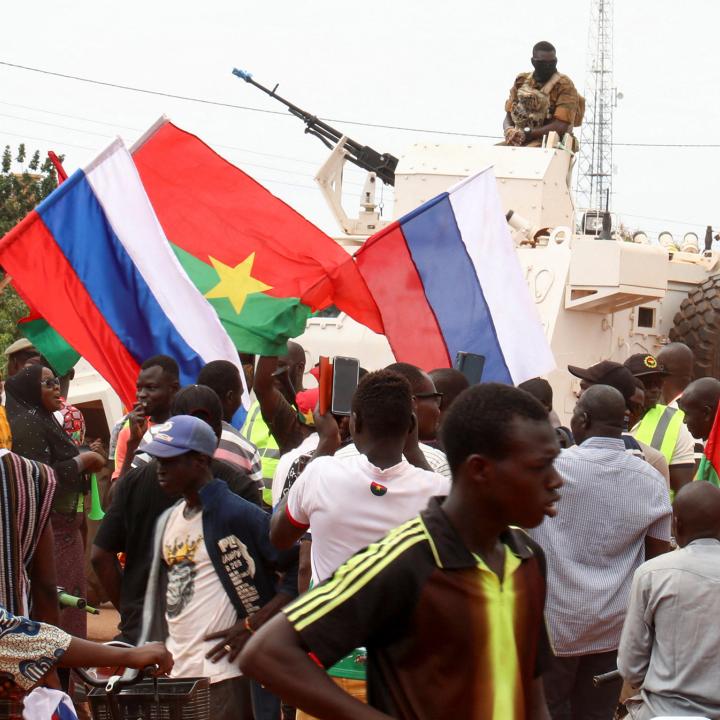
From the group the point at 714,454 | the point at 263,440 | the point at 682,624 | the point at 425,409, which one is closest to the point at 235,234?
the point at 263,440

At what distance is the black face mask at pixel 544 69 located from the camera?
591 inches

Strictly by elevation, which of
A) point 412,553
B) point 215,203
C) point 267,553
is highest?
point 215,203

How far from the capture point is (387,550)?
108 inches

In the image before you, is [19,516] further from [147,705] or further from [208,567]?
[208,567]

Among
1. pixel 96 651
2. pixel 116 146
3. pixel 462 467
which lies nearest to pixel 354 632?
pixel 462 467

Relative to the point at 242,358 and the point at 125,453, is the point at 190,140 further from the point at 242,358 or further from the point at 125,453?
the point at 125,453

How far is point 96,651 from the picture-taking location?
12.4 ft

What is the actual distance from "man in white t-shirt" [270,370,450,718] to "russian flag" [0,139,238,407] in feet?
11.4

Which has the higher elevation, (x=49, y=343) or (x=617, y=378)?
(x=49, y=343)

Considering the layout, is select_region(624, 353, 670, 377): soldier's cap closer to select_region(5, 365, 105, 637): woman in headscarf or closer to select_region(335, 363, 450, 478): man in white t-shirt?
select_region(335, 363, 450, 478): man in white t-shirt

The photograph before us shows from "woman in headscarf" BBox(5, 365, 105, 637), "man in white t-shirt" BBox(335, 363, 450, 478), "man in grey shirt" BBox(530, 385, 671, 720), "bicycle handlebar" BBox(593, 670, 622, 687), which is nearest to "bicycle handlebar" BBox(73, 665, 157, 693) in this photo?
"man in white t-shirt" BBox(335, 363, 450, 478)

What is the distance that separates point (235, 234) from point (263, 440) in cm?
179

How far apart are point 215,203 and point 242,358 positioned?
1.22 metres

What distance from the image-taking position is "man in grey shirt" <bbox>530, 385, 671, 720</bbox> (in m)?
5.52
